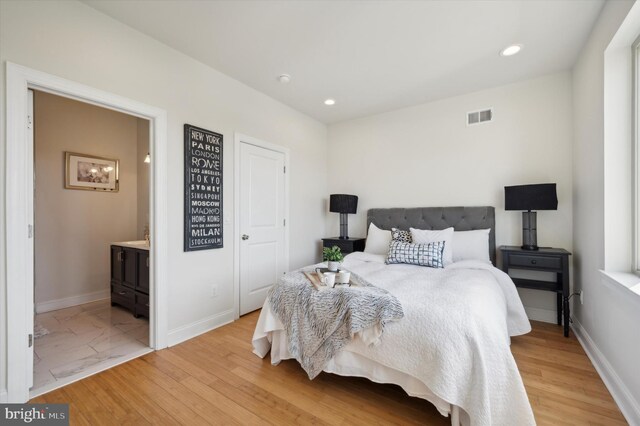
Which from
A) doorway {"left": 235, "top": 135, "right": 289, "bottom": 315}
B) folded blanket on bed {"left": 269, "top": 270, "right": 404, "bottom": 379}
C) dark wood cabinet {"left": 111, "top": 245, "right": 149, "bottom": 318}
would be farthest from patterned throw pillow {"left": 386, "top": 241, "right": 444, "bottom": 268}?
dark wood cabinet {"left": 111, "top": 245, "right": 149, "bottom": 318}

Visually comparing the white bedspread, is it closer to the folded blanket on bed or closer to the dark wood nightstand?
the folded blanket on bed

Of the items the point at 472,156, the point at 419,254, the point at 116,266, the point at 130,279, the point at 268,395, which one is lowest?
the point at 268,395

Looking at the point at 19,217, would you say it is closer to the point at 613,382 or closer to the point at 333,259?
the point at 333,259

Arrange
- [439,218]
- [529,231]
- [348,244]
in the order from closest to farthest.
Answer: [529,231] → [439,218] → [348,244]

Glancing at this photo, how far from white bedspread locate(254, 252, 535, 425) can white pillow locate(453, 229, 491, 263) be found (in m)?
1.07

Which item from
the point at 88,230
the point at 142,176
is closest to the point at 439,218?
the point at 142,176

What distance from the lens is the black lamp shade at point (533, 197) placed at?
108 inches

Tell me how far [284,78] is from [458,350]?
297 centimetres

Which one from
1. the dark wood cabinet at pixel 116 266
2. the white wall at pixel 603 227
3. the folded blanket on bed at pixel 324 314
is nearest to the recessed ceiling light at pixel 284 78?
the folded blanket on bed at pixel 324 314

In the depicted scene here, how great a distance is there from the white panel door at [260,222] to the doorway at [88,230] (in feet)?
3.38

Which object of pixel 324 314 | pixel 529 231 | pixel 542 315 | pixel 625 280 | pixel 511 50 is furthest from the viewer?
pixel 542 315

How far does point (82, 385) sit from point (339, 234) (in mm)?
3329

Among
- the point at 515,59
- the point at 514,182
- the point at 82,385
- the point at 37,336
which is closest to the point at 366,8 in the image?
the point at 515,59

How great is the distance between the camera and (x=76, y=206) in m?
3.67
